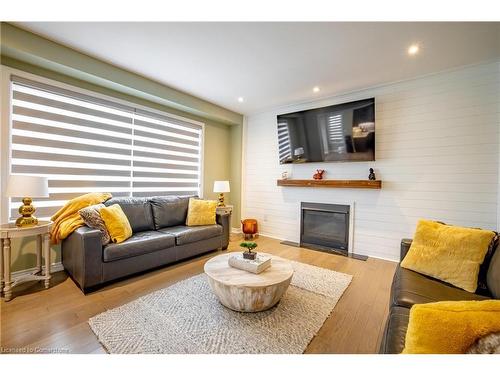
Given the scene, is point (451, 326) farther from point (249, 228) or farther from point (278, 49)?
point (249, 228)

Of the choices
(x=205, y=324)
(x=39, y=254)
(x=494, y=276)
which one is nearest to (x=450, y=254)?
(x=494, y=276)

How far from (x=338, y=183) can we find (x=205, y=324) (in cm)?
291

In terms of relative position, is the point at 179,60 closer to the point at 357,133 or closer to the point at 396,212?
the point at 357,133

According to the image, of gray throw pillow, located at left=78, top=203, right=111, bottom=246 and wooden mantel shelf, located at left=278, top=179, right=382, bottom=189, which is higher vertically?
wooden mantel shelf, located at left=278, top=179, right=382, bottom=189

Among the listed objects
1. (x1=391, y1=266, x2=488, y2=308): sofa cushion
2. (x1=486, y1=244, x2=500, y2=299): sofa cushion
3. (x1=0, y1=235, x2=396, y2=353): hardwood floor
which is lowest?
(x1=0, y1=235, x2=396, y2=353): hardwood floor

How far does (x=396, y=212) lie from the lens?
3.29 metres

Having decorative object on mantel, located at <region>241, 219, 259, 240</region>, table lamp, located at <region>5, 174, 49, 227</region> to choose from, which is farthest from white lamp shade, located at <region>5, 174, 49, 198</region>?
decorative object on mantel, located at <region>241, 219, 259, 240</region>

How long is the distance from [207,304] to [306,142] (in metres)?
3.07

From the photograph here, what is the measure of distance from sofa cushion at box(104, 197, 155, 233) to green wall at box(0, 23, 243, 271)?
2.87 feet

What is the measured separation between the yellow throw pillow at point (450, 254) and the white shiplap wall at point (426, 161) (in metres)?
1.44

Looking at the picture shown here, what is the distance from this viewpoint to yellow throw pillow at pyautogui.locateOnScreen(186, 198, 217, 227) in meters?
3.50

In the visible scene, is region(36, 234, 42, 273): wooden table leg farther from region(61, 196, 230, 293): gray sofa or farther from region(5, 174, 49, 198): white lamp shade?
region(5, 174, 49, 198): white lamp shade

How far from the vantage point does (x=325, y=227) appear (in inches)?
156

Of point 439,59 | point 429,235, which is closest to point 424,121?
point 439,59
